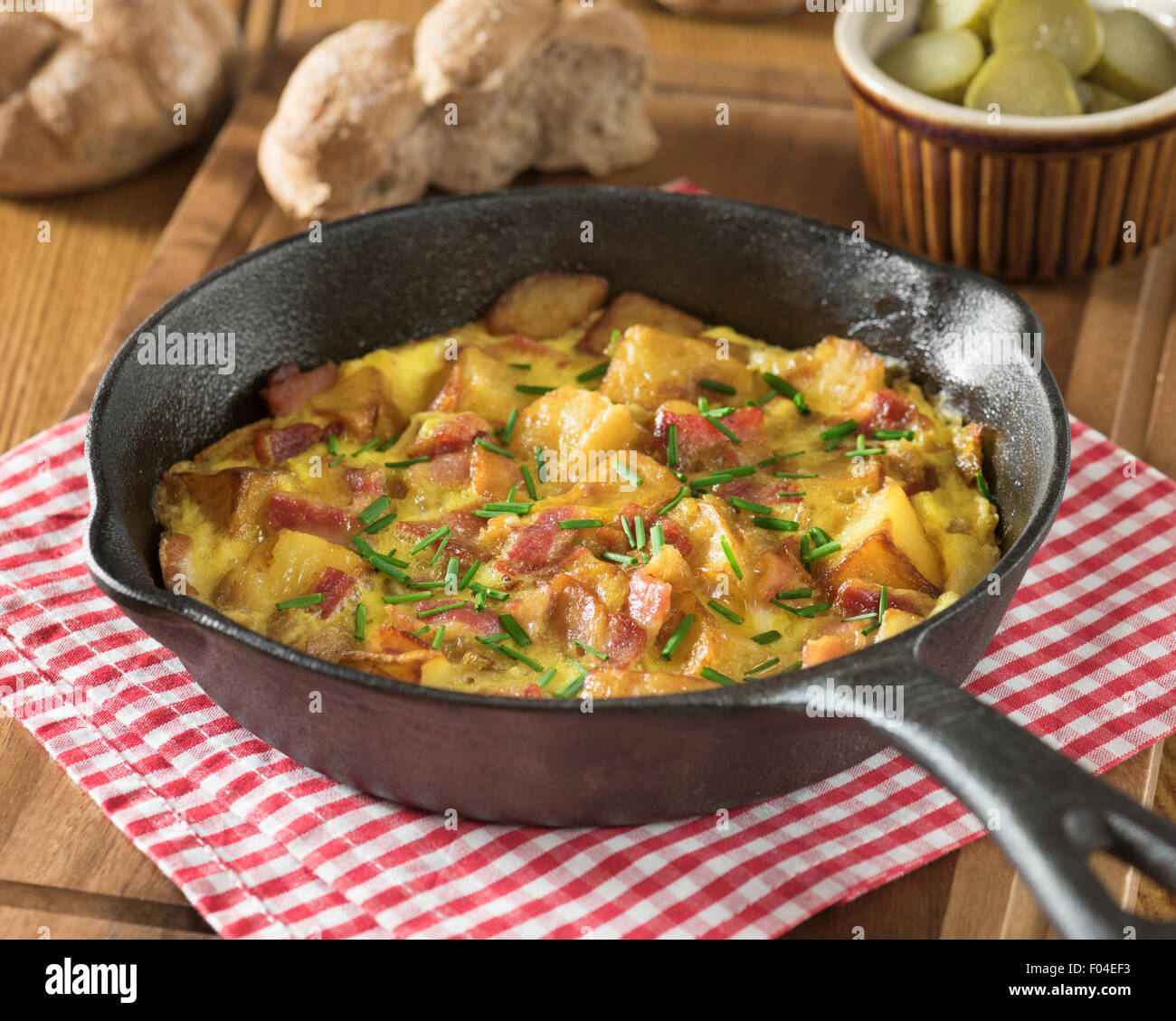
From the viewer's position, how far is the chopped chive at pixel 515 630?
7.29 ft

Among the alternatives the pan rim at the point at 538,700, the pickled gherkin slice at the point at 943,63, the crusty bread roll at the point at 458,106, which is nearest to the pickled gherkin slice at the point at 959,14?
the pickled gherkin slice at the point at 943,63

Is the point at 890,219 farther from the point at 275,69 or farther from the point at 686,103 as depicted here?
the point at 275,69

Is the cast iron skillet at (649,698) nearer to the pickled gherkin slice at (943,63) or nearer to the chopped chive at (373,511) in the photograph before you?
the chopped chive at (373,511)

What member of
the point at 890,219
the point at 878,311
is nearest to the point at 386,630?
the point at 878,311

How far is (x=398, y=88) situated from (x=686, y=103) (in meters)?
1.05

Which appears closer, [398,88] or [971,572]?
[971,572]

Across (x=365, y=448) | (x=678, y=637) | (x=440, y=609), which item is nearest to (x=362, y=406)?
(x=365, y=448)

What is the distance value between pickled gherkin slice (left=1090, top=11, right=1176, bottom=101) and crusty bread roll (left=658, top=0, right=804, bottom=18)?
1.48 meters

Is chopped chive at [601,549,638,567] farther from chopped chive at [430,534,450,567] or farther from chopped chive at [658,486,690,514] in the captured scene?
chopped chive at [430,534,450,567]

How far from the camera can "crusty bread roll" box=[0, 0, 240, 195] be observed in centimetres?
366

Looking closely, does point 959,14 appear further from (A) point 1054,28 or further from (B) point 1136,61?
(B) point 1136,61

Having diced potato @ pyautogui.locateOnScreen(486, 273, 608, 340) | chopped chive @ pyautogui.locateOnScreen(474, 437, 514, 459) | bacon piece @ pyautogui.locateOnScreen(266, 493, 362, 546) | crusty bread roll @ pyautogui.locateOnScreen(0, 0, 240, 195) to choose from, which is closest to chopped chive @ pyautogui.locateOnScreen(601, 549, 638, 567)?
chopped chive @ pyautogui.locateOnScreen(474, 437, 514, 459)

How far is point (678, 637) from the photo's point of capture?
2.19m

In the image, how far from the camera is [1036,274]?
340cm
